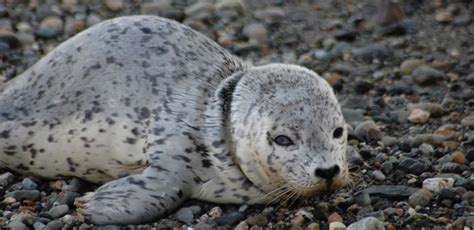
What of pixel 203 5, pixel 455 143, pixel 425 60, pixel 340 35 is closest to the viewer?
pixel 455 143

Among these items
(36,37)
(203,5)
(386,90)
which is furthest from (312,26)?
(36,37)

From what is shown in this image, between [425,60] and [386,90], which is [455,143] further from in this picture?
[425,60]

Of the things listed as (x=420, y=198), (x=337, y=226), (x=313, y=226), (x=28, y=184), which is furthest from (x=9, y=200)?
(x=420, y=198)

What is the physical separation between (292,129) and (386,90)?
2.58 m

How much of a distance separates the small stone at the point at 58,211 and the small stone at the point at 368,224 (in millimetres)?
1574

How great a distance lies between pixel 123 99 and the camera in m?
5.63

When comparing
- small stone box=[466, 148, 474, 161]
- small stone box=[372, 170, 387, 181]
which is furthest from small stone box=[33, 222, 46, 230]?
small stone box=[466, 148, 474, 161]

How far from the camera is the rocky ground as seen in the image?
5270 mm

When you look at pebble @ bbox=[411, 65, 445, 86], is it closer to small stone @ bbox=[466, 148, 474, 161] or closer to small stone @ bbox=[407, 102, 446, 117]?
small stone @ bbox=[407, 102, 446, 117]

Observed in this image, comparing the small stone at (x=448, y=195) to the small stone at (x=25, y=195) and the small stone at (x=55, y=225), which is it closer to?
the small stone at (x=55, y=225)

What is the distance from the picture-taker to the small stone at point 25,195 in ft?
18.4

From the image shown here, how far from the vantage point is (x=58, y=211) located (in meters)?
5.38

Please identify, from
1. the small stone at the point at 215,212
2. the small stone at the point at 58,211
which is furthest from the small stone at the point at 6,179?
the small stone at the point at 215,212

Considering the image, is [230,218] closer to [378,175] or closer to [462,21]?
[378,175]
